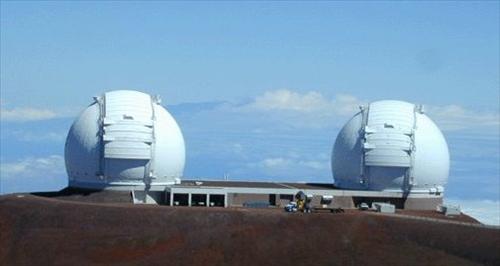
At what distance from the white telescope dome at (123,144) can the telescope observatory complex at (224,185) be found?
70 mm

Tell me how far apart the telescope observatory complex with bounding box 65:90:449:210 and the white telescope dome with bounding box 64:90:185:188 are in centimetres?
7

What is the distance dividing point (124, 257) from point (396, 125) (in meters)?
23.6

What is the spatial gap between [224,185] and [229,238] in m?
14.4

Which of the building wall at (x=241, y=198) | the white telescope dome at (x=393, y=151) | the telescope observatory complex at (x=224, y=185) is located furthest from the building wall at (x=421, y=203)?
the building wall at (x=241, y=198)

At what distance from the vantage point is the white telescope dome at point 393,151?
67125 mm

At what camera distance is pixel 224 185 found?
232ft

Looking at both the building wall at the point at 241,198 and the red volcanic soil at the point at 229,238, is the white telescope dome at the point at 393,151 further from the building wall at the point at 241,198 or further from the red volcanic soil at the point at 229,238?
the red volcanic soil at the point at 229,238

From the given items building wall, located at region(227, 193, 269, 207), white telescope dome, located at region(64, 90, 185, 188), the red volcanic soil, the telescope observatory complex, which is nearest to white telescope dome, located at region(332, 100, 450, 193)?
the telescope observatory complex

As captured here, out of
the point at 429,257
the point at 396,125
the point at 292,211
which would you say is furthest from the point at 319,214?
the point at 396,125

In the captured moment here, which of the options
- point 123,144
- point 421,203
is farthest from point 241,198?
point 421,203

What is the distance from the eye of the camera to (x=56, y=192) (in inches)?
2731

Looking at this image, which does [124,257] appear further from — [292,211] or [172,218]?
[292,211]

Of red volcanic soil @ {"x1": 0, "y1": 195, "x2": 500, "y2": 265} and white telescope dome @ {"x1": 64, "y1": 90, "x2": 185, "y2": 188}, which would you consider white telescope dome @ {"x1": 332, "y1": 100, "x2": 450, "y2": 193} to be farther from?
white telescope dome @ {"x1": 64, "y1": 90, "x2": 185, "y2": 188}

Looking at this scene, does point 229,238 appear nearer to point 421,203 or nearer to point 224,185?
point 224,185
